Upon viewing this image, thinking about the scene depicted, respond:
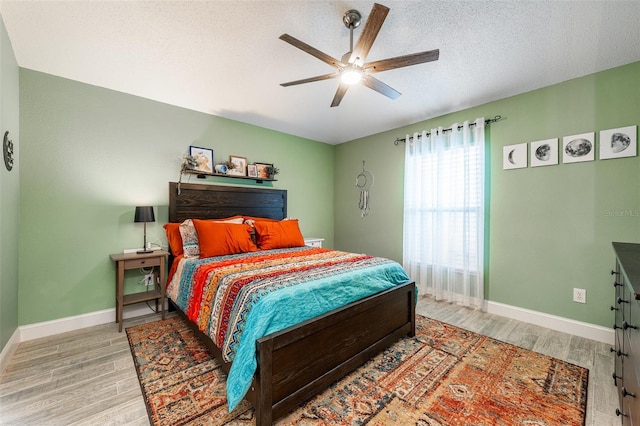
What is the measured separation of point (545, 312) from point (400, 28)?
9.97ft

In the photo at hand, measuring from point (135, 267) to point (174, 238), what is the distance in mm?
460

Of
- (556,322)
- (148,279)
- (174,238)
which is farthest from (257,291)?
(556,322)

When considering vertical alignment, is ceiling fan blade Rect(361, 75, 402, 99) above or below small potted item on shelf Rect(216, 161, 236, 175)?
above

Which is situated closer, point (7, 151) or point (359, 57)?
point (359, 57)

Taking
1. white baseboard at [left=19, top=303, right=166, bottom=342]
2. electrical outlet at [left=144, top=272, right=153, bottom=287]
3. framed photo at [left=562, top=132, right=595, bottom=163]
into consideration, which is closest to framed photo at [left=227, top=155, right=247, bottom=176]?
electrical outlet at [left=144, top=272, right=153, bottom=287]

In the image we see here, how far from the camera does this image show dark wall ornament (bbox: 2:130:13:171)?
1.95 m

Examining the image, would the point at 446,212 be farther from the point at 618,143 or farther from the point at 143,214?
the point at 143,214

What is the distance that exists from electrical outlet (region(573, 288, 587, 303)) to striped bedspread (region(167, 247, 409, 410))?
1.70m

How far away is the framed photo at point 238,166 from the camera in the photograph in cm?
363

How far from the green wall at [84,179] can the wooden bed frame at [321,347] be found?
1594 mm

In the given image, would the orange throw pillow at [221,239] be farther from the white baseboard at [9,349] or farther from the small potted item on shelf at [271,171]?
the white baseboard at [9,349]

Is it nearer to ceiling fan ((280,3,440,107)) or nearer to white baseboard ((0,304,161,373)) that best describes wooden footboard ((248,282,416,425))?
ceiling fan ((280,3,440,107))

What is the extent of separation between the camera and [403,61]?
5.80ft

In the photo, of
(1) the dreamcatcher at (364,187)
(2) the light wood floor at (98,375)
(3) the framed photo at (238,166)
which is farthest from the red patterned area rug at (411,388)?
(1) the dreamcatcher at (364,187)
